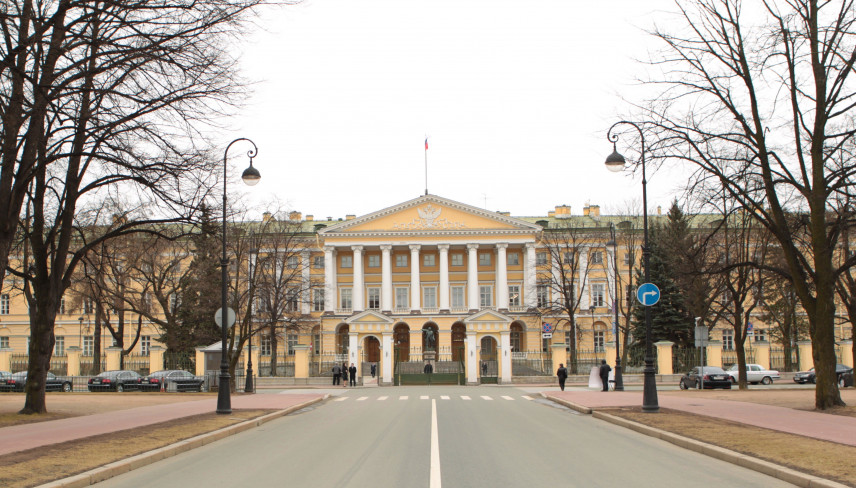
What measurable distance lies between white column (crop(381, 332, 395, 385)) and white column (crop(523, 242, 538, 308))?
2632 cm

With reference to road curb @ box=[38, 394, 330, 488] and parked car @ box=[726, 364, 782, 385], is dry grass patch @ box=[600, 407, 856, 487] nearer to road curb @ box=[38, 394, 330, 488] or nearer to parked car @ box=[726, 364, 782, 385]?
road curb @ box=[38, 394, 330, 488]

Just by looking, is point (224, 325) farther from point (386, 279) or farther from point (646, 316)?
point (386, 279)

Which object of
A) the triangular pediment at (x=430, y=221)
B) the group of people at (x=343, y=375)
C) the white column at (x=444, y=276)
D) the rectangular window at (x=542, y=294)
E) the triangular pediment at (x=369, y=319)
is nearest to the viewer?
the group of people at (x=343, y=375)

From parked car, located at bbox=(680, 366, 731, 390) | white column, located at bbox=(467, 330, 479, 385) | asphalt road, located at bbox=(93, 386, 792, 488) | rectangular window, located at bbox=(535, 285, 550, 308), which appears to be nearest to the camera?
asphalt road, located at bbox=(93, 386, 792, 488)

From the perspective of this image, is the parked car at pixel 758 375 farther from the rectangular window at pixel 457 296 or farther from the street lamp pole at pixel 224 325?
the rectangular window at pixel 457 296

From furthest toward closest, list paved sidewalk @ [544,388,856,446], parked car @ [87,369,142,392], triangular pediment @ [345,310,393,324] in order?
triangular pediment @ [345,310,393,324] → parked car @ [87,369,142,392] → paved sidewalk @ [544,388,856,446]

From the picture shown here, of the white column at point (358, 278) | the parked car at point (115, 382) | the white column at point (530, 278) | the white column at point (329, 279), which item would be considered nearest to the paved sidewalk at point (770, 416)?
the parked car at point (115, 382)

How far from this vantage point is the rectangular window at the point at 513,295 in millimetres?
89375

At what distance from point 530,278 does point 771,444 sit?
71104 mm

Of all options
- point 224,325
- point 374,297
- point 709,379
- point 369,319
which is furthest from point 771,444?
point 374,297

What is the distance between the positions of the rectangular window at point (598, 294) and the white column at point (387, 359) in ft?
116

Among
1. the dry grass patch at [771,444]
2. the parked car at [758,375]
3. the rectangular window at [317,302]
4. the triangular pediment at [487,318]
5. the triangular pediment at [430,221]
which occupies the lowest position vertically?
the parked car at [758,375]

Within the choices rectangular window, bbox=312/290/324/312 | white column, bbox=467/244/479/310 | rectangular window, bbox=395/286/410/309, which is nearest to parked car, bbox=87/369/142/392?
rectangular window, bbox=312/290/324/312

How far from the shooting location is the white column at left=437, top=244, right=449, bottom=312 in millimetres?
86938
